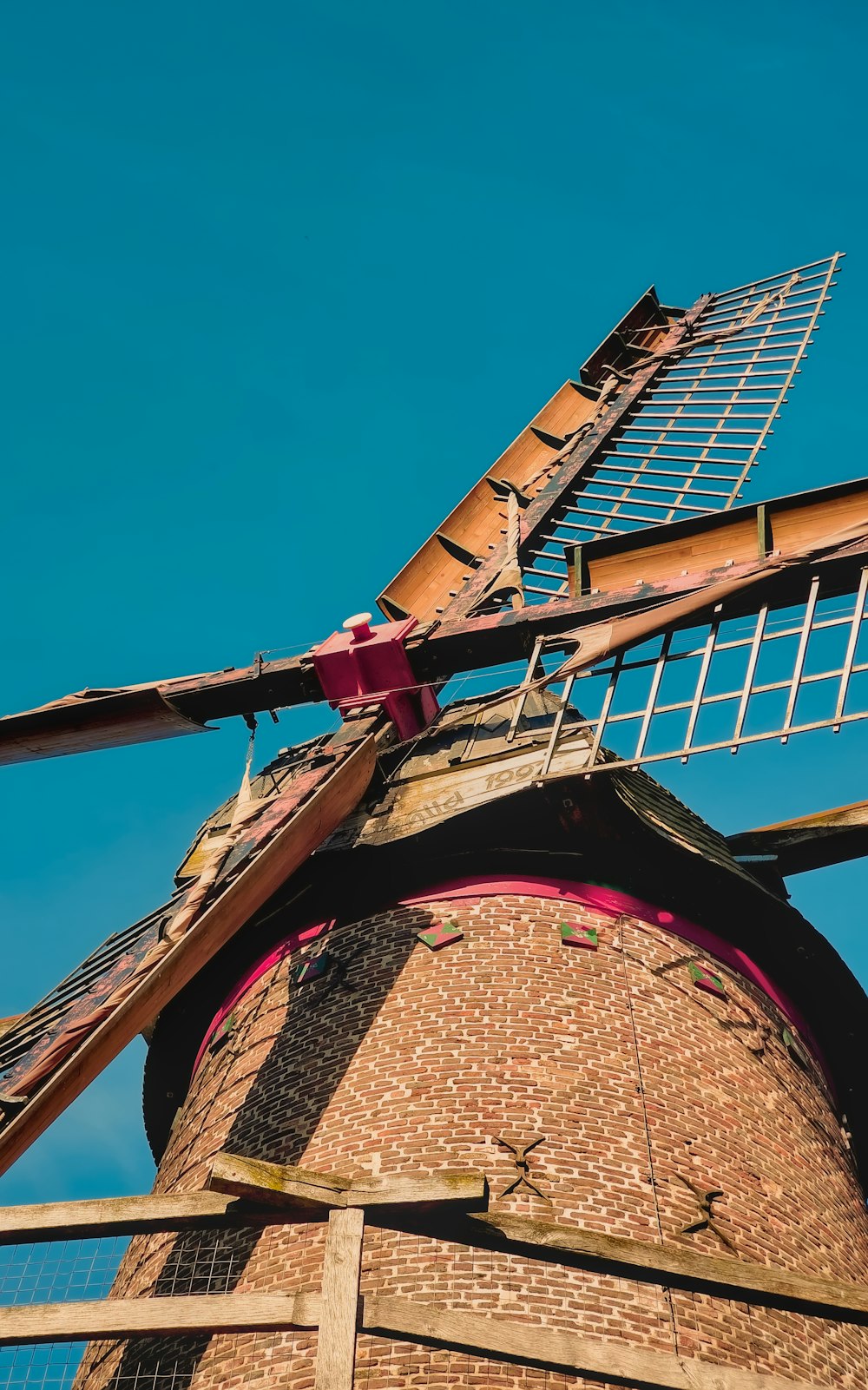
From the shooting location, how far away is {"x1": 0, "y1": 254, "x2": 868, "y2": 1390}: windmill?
6.02 meters

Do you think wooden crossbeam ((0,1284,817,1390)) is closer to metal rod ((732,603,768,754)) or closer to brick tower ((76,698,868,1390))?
brick tower ((76,698,868,1390))

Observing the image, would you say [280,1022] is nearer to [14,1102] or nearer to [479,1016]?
[479,1016]

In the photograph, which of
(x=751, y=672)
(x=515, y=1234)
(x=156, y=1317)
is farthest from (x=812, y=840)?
(x=156, y=1317)

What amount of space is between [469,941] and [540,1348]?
3.41 m

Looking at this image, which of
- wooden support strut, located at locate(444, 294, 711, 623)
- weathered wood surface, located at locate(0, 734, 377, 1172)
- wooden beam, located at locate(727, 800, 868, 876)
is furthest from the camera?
wooden support strut, located at locate(444, 294, 711, 623)

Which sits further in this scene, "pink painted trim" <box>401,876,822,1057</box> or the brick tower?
"pink painted trim" <box>401,876,822,1057</box>

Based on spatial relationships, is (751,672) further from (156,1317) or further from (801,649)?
(156,1317)

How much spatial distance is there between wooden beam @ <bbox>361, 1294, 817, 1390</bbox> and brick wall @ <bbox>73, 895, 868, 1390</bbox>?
84cm

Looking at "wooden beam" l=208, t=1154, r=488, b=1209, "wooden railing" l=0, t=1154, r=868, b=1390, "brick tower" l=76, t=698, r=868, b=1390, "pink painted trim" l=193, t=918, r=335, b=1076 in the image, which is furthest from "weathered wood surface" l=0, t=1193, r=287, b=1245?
"pink painted trim" l=193, t=918, r=335, b=1076

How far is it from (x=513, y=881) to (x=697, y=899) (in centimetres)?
118

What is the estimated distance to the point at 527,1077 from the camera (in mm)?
7996

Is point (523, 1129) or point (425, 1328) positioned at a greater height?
point (523, 1129)

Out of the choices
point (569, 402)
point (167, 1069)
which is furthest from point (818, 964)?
point (569, 402)

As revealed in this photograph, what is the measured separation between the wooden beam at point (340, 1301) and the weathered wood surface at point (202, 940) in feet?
5.29
